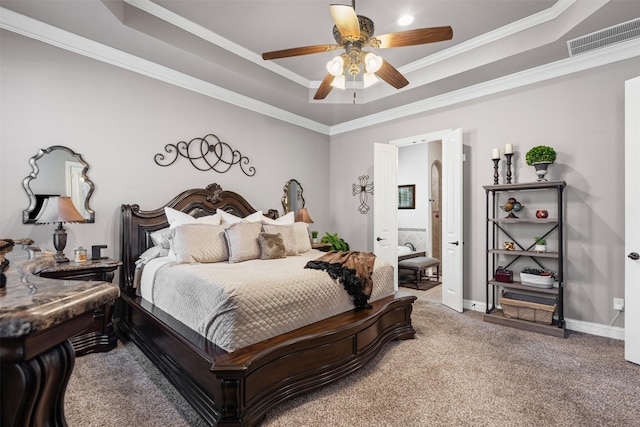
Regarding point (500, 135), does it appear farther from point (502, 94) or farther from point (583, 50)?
point (583, 50)

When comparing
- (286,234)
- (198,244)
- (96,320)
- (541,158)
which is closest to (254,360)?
(198,244)

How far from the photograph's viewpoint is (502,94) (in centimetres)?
392

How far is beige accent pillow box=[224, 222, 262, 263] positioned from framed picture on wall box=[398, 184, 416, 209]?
4425 mm

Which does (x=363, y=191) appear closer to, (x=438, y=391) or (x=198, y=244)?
(x=198, y=244)

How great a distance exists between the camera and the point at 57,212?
2639 mm

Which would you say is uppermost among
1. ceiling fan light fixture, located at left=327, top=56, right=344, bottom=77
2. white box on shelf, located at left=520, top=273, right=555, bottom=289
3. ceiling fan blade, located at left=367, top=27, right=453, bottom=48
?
ceiling fan blade, located at left=367, top=27, right=453, bottom=48

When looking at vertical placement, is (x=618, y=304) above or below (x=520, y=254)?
below

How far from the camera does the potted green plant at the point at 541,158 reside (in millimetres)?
3338

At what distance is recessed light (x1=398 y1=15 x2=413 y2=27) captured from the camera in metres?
3.09

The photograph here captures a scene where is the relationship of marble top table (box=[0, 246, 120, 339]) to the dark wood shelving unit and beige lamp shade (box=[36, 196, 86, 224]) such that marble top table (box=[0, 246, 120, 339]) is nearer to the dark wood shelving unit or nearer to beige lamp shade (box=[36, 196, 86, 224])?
beige lamp shade (box=[36, 196, 86, 224])

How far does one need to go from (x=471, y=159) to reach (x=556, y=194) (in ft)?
3.47

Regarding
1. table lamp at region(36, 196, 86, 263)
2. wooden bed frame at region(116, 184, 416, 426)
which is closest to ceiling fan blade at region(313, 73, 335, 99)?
wooden bed frame at region(116, 184, 416, 426)

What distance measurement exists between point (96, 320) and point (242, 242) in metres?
1.44

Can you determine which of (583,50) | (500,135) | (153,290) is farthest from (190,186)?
(583,50)
